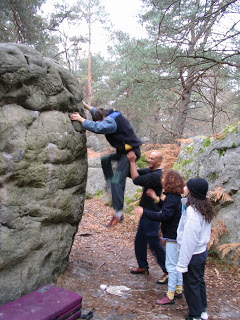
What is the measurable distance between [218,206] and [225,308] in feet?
7.63

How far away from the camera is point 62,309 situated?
3.07 m

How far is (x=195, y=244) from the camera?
11.0 ft

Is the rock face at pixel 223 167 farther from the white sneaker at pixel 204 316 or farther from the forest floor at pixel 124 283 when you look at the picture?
the white sneaker at pixel 204 316

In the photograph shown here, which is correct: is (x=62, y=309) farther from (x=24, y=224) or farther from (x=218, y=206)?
(x=218, y=206)

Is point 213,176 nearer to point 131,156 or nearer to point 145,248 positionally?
point 145,248

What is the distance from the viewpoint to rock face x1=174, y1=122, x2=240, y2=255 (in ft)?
18.6

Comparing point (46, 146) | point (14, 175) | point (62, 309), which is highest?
point (46, 146)

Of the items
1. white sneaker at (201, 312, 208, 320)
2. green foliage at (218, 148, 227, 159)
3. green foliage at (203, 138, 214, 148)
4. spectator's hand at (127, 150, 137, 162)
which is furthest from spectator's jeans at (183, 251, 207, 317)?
green foliage at (203, 138, 214, 148)

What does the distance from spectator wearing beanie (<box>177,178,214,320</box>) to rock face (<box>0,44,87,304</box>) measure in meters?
1.79

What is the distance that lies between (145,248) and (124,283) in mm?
656

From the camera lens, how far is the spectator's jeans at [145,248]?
4418 millimetres

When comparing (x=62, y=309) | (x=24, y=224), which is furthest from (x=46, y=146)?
(x=62, y=309)

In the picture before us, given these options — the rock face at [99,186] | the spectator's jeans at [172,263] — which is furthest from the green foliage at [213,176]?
the rock face at [99,186]

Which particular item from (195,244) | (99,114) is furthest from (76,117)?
(195,244)
